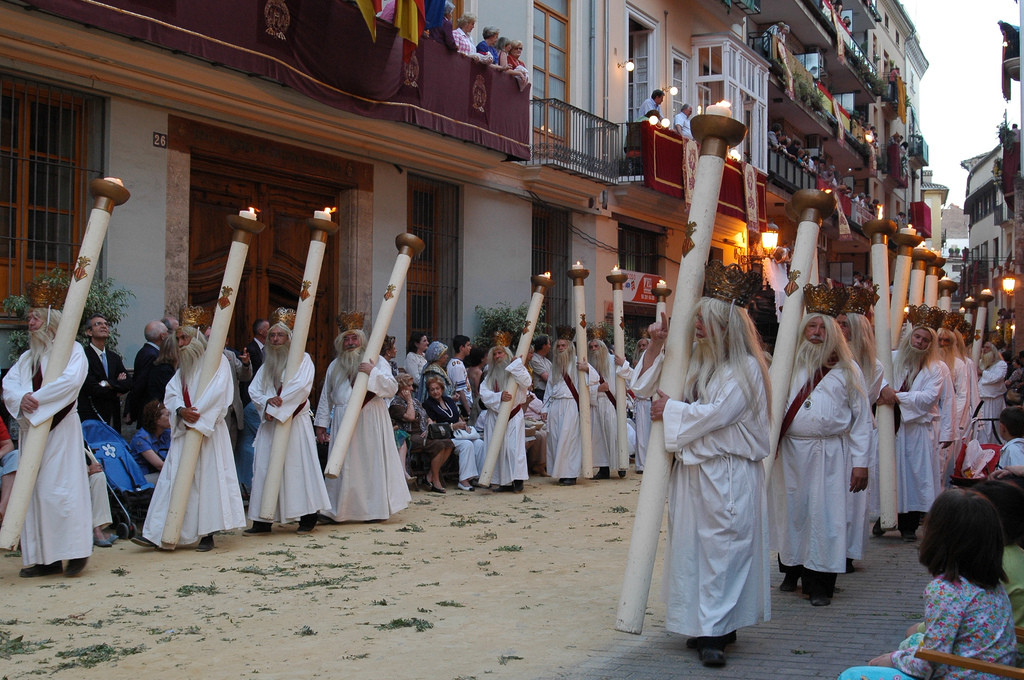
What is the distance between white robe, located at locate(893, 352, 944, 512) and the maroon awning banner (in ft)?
23.7

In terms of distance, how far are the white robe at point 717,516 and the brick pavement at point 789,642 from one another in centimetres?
21

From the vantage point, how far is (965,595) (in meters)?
3.59

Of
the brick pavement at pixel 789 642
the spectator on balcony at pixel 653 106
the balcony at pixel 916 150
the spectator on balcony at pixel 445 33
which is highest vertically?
the balcony at pixel 916 150

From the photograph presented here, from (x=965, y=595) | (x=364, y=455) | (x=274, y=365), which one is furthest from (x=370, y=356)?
(x=965, y=595)

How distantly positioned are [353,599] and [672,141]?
1546cm

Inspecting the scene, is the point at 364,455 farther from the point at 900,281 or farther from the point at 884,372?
the point at 900,281

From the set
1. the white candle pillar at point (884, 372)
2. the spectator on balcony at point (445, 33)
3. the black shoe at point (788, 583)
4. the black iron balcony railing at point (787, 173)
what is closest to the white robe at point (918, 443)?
the white candle pillar at point (884, 372)

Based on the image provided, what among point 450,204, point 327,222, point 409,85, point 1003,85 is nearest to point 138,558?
point 327,222

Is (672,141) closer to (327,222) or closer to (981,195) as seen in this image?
(327,222)

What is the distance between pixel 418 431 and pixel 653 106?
10828 millimetres

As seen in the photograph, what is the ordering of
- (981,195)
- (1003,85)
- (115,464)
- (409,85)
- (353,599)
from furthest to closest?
(981,195) → (1003,85) → (409,85) → (115,464) → (353,599)

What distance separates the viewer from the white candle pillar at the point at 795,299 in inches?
272

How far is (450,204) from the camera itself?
55.3 ft

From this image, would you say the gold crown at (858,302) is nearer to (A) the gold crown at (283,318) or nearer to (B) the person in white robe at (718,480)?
(B) the person in white robe at (718,480)
